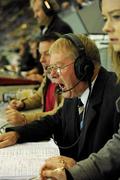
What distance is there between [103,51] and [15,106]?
1.89ft

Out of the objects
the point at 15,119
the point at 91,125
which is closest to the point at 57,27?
the point at 15,119

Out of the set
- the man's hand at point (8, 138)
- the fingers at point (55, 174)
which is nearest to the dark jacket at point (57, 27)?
the man's hand at point (8, 138)

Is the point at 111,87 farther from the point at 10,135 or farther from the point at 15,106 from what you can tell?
the point at 15,106

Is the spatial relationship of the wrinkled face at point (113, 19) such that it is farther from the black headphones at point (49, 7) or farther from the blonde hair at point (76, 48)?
the black headphones at point (49, 7)

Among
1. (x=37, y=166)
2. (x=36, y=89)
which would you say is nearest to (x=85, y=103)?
(x=37, y=166)

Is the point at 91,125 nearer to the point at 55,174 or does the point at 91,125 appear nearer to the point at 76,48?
the point at 76,48

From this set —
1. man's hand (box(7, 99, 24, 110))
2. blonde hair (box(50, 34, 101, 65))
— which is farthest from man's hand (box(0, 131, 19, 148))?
man's hand (box(7, 99, 24, 110))

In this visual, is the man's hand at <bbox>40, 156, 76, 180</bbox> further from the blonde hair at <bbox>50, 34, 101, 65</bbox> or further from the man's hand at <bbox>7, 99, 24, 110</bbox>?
the man's hand at <bbox>7, 99, 24, 110</bbox>

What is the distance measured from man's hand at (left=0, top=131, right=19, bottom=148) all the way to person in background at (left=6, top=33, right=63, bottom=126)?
264 mm

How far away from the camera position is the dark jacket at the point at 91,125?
3.90 feet

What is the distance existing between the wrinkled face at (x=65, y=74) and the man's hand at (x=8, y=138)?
0.23 meters

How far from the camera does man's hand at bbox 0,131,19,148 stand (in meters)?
1.19

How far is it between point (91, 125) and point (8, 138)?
0.28 metres

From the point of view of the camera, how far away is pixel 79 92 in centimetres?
128
